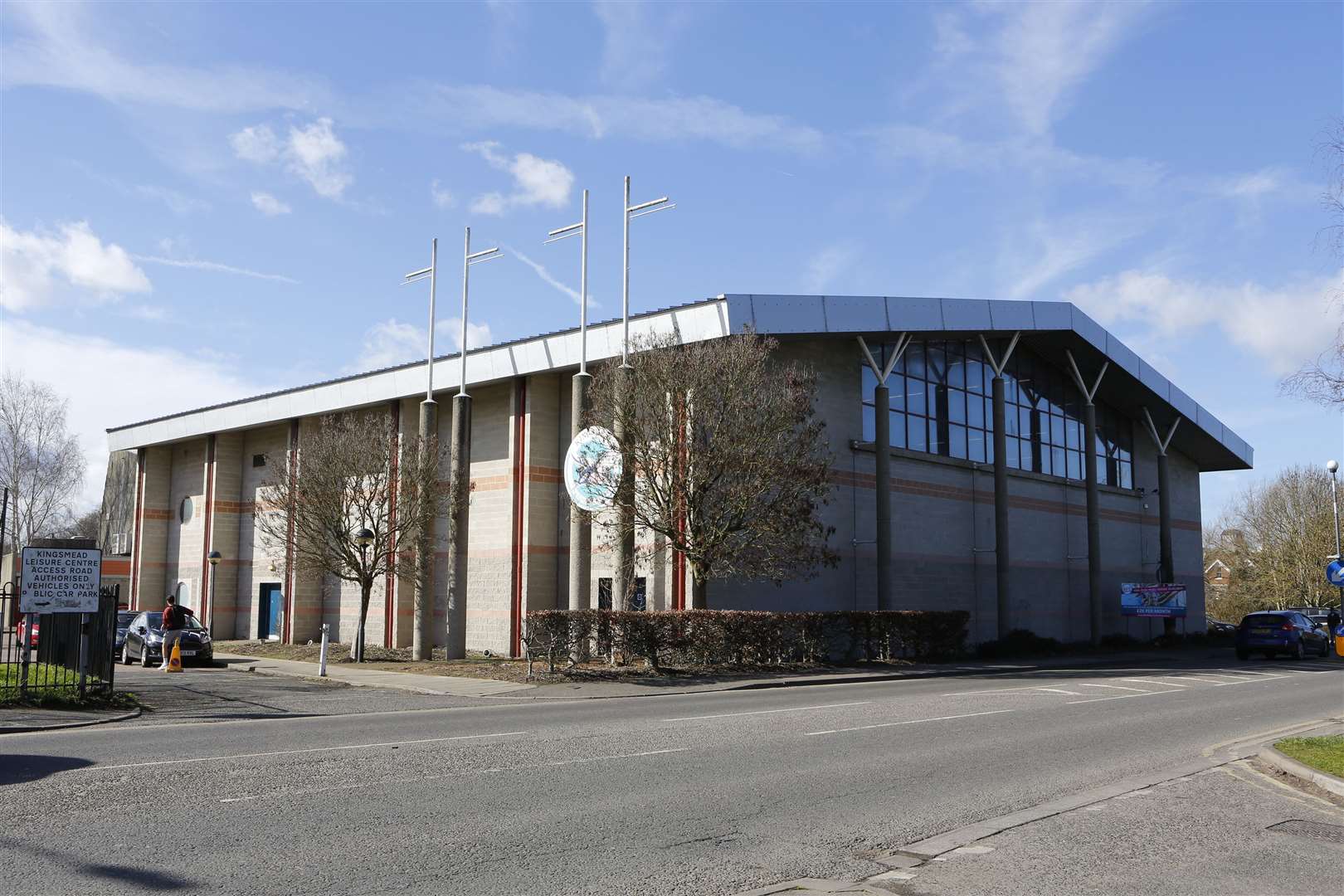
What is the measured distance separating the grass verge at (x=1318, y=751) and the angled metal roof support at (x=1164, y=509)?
32615mm

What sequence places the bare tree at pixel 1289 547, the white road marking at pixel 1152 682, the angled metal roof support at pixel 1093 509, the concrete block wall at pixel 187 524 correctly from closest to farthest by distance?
the white road marking at pixel 1152 682
the angled metal roof support at pixel 1093 509
the concrete block wall at pixel 187 524
the bare tree at pixel 1289 547

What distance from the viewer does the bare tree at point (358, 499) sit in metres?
28.6

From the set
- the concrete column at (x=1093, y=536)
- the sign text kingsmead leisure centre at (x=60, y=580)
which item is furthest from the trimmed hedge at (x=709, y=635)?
the concrete column at (x=1093, y=536)

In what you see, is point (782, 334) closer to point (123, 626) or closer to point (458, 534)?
point (458, 534)

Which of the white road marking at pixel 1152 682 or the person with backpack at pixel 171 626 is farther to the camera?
the person with backpack at pixel 171 626

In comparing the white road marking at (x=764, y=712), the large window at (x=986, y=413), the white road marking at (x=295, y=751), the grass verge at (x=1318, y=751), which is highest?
the large window at (x=986, y=413)

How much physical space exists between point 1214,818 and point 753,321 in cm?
1974

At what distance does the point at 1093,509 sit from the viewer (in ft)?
131

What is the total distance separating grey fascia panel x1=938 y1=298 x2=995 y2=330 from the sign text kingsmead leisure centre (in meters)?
23.3

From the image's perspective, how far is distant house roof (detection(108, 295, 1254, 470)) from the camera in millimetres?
28156

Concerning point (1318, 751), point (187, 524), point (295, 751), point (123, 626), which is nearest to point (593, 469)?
point (123, 626)

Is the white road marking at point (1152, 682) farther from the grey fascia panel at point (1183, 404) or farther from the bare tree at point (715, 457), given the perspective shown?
the grey fascia panel at point (1183, 404)

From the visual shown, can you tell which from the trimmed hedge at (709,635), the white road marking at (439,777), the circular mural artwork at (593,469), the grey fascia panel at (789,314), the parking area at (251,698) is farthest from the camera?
the grey fascia panel at (789,314)

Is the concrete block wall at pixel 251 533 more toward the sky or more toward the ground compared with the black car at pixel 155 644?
more toward the sky
